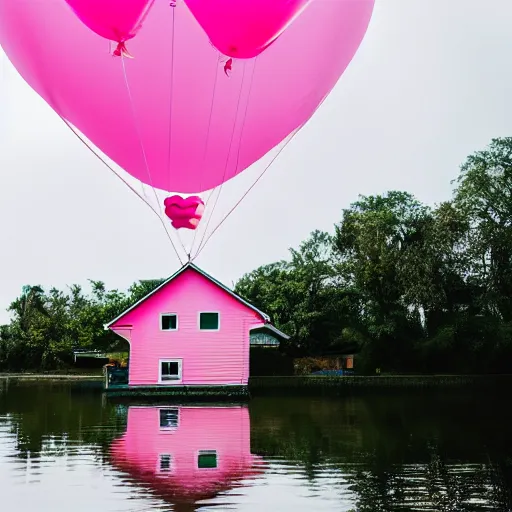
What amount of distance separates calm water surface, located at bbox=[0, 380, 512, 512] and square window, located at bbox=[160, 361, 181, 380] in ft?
25.1

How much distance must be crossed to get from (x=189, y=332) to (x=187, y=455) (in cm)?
1569

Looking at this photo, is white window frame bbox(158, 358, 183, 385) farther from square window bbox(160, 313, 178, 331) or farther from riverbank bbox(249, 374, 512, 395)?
riverbank bbox(249, 374, 512, 395)

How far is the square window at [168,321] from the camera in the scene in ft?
88.2

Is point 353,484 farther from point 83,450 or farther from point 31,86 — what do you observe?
point 31,86

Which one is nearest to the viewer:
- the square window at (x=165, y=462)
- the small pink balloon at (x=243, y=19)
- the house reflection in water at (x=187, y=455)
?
the small pink balloon at (x=243, y=19)

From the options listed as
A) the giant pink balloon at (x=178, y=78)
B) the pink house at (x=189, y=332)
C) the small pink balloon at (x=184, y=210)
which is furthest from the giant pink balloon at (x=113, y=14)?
the pink house at (x=189, y=332)

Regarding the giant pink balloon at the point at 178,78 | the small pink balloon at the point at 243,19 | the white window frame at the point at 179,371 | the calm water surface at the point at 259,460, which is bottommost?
the calm water surface at the point at 259,460

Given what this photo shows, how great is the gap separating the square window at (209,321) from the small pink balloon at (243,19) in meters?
21.2

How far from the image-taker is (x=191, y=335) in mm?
26516

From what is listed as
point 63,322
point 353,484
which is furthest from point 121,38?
point 63,322

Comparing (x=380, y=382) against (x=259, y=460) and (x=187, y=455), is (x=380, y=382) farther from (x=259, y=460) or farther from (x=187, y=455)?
(x=259, y=460)

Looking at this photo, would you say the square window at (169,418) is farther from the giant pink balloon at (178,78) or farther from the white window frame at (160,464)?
the giant pink balloon at (178,78)

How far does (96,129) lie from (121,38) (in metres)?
4.32

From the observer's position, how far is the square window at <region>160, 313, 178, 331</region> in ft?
88.2
